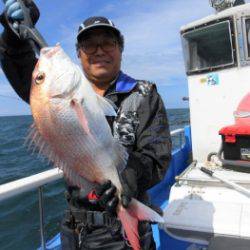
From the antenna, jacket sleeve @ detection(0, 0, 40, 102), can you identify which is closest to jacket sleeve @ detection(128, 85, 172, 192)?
jacket sleeve @ detection(0, 0, 40, 102)

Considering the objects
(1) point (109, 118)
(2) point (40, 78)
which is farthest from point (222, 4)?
(2) point (40, 78)

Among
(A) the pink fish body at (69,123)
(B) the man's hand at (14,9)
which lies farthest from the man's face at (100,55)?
(A) the pink fish body at (69,123)

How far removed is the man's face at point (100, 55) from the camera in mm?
2568

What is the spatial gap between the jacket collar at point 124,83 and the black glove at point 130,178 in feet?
1.79

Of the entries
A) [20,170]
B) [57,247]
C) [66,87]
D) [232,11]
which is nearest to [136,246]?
[66,87]

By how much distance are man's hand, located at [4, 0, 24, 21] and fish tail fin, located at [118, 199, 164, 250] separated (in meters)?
1.28

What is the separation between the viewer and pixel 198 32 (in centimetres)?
665

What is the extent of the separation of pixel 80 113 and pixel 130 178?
52cm

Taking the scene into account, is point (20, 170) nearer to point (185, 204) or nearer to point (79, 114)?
point (185, 204)

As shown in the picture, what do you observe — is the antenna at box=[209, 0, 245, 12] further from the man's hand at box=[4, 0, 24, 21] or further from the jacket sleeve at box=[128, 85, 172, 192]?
the man's hand at box=[4, 0, 24, 21]

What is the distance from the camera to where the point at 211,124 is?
6.66 meters

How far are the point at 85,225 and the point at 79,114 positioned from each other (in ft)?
3.30

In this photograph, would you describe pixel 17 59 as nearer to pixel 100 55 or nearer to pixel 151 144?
pixel 100 55

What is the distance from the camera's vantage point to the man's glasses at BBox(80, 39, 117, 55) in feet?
8.43
